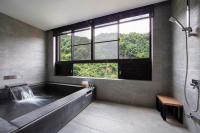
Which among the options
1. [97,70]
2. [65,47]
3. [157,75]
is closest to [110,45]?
[97,70]

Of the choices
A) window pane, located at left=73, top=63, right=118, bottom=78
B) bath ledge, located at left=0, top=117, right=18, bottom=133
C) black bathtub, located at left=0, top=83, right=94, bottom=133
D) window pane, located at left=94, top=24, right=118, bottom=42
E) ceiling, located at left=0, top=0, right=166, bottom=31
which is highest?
ceiling, located at left=0, top=0, right=166, bottom=31

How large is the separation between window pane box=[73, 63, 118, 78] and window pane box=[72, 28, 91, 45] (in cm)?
84

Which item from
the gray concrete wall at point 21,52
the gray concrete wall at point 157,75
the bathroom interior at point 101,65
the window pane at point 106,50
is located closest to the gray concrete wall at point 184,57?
the bathroom interior at point 101,65

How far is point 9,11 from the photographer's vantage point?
301 cm

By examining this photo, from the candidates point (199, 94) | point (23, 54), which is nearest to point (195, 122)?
point (199, 94)

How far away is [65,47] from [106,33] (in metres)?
1.80

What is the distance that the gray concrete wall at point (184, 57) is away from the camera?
1.57 m

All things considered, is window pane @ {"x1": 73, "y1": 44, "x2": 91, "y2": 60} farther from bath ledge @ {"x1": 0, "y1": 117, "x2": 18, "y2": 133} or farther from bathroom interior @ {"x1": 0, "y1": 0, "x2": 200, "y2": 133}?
bath ledge @ {"x1": 0, "y1": 117, "x2": 18, "y2": 133}

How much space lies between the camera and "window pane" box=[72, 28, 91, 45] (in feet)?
12.4

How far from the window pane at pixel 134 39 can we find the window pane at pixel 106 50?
0.19m

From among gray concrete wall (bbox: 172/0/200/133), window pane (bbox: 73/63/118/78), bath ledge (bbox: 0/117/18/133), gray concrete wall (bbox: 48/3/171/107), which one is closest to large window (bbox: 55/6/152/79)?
window pane (bbox: 73/63/118/78)

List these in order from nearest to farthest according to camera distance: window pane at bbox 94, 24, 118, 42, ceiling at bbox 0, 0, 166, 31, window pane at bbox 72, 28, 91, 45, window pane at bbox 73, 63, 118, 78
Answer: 1. ceiling at bbox 0, 0, 166, 31
2. window pane at bbox 94, 24, 118, 42
3. window pane at bbox 73, 63, 118, 78
4. window pane at bbox 72, 28, 91, 45

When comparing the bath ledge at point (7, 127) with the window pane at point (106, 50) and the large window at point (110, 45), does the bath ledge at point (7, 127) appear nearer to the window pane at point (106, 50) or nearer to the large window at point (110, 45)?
the large window at point (110, 45)

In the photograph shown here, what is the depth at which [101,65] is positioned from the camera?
11.9ft
